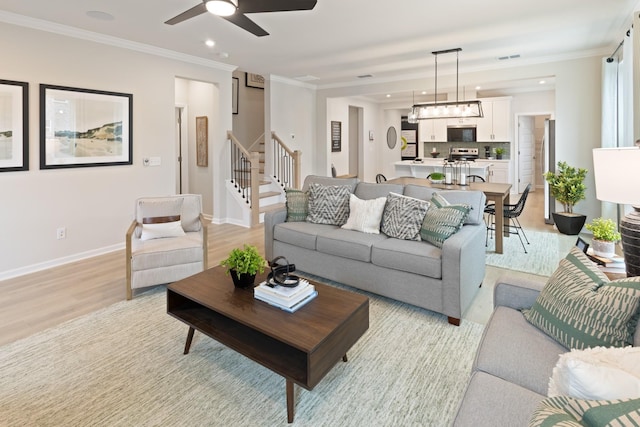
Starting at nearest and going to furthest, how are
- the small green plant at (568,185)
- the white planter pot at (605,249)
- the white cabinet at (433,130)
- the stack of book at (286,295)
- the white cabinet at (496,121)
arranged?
the stack of book at (286,295)
the white planter pot at (605,249)
the small green plant at (568,185)
the white cabinet at (496,121)
the white cabinet at (433,130)

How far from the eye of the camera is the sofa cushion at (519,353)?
1426 millimetres

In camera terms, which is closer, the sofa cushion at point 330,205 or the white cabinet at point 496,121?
the sofa cushion at point 330,205

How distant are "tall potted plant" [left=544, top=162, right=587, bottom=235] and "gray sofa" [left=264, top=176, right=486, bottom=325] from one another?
2.81 m

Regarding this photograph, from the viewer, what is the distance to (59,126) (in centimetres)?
422

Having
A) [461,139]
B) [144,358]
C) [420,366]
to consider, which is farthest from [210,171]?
[461,139]

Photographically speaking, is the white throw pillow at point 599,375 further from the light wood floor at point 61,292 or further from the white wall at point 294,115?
the white wall at point 294,115

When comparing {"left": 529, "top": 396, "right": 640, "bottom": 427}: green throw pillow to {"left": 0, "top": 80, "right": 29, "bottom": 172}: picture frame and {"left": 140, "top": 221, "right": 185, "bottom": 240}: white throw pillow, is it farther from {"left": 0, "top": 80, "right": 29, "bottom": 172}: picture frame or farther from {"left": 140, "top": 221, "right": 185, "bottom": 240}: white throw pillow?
{"left": 0, "top": 80, "right": 29, "bottom": 172}: picture frame

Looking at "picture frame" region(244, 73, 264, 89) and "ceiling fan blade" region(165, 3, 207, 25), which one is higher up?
"picture frame" region(244, 73, 264, 89)

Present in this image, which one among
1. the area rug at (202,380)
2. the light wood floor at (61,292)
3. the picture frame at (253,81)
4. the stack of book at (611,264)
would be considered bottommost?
the area rug at (202,380)

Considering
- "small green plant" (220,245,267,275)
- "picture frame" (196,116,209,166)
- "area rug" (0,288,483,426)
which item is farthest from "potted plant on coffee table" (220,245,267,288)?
"picture frame" (196,116,209,166)

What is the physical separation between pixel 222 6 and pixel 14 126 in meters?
2.85

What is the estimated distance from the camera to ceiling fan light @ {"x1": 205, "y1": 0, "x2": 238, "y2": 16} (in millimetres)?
2574

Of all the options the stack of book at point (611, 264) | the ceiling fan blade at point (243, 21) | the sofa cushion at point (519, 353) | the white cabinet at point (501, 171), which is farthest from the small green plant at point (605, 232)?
the white cabinet at point (501, 171)

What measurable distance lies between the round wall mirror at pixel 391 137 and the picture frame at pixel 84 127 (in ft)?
27.6
